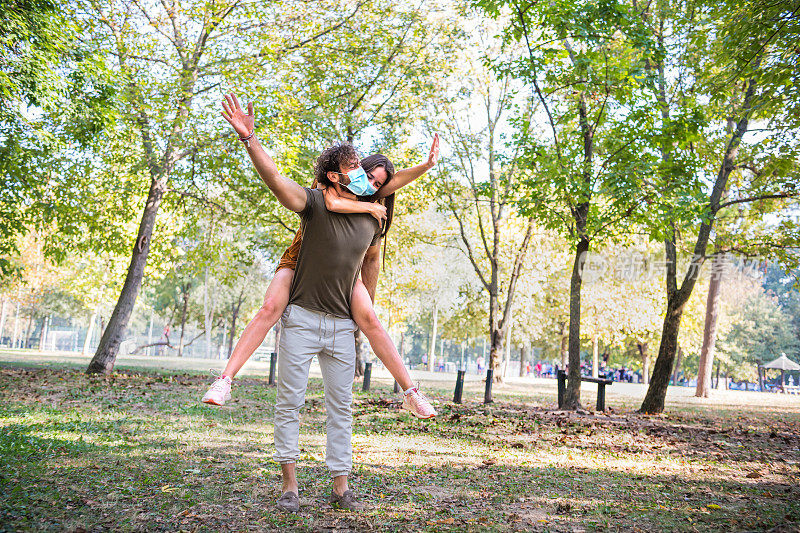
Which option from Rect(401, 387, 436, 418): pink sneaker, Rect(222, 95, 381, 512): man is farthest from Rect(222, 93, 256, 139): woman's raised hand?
Rect(401, 387, 436, 418): pink sneaker

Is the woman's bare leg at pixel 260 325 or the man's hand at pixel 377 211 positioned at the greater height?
the man's hand at pixel 377 211

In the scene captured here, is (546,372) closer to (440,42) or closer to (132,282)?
(440,42)

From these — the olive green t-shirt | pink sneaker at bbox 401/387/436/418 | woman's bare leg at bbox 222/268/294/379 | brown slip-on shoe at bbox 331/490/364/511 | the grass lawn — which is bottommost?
the grass lawn

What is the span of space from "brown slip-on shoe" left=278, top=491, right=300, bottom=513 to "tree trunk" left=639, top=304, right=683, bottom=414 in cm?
1061

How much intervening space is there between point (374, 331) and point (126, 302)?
40.3ft

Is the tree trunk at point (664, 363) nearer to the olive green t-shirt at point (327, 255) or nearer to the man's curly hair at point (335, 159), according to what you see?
the olive green t-shirt at point (327, 255)

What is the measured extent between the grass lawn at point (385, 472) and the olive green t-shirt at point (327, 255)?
1.41 metres

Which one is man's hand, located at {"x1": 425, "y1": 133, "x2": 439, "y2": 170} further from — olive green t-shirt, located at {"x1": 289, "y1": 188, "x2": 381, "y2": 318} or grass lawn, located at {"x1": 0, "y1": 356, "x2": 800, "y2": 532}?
grass lawn, located at {"x1": 0, "y1": 356, "x2": 800, "y2": 532}

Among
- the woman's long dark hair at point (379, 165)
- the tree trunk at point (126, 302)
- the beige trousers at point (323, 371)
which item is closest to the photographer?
the beige trousers at point (323, 371)

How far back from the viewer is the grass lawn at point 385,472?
3.77 meters

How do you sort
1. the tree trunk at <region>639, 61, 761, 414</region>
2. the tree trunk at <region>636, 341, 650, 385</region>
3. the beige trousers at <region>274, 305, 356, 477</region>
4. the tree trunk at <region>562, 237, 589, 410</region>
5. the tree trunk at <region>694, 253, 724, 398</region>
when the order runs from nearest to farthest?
the beige trousers at <region>274, 305, 356, 477</region>, the tree trunk at <region>562, 237, 589, 410</region>, the tree trunk at <region>639, 61, 761, 414</region>, the tree trunk at <region>694, 253, 724, 398</region>, the tree trunk at <region>636, 341, 650, 385</region>

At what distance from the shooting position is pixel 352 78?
1819cm

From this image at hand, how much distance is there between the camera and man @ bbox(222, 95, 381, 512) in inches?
156

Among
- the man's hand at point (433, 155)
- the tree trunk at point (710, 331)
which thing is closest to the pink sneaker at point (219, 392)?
the man's hand at point (433, 155)
